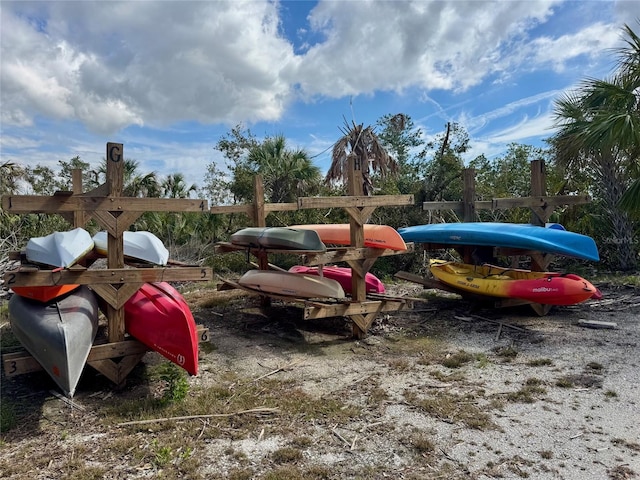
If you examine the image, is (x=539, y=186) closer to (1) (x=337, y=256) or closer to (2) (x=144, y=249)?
(1) (x=337, y=256)

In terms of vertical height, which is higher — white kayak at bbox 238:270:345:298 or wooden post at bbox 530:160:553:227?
wooden post at bbox 530:160:553:227

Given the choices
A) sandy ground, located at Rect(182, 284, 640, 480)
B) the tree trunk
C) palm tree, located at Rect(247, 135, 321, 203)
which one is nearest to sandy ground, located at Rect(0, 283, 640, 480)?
sandy ground, located at Rect(182, 284, 640, 480)

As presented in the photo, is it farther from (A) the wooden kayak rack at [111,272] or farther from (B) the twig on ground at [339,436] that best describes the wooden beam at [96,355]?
(B) the twig on ground at [339,436]

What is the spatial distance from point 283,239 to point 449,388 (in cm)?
274

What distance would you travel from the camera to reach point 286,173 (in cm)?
1366

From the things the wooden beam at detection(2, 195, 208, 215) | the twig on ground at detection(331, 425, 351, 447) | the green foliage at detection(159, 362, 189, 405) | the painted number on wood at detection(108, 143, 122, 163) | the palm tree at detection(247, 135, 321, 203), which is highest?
the palm tree at detection(247, 135, 321, 203)

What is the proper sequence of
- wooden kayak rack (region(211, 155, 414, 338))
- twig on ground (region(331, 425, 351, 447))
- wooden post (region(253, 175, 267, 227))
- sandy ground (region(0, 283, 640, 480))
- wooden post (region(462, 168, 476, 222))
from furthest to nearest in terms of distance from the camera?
wooden post (region(462, 168, 476, 222)), wooden post (region(253, 175, 267, 227)), wooden kayak rack (region(211, 155, 414, 338)), twig on ground (region(331, 425, 351, 447)), sandy ground (region(0, 283, 640, 480))

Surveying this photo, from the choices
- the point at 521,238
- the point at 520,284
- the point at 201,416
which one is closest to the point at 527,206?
the point at 521,238

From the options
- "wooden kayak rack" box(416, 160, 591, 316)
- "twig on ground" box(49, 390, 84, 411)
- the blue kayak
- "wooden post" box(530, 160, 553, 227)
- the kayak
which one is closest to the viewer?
"twig on ground" box(49, 390, 84, 411)

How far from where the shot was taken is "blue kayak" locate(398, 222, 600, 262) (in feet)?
21.4

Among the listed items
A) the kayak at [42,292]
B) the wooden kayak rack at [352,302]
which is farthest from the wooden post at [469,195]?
the kayak at [42,292]

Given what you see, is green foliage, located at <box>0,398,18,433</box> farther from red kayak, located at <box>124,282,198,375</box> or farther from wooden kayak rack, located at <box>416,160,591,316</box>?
wooden kayak rack, located at <box>416,160,591,316</box>

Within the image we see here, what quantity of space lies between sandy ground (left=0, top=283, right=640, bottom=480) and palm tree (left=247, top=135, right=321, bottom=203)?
689 centimetres

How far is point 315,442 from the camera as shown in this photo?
10.5ft
